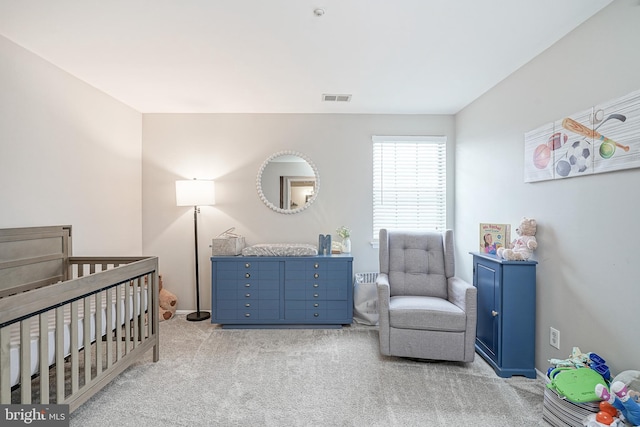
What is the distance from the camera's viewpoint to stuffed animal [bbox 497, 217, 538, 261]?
2211mm

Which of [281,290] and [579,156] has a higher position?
[579,156]

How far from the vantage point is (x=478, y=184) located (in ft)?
10.2

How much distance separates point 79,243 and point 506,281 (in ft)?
11.7

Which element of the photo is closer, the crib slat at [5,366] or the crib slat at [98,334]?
the crib slat at [5,366]

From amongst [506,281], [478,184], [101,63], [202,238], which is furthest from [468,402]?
[101,63]

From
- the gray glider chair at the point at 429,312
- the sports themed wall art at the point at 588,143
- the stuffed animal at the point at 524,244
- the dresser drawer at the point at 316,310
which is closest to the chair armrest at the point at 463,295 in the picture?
the gray glider chair at the point at 429,312

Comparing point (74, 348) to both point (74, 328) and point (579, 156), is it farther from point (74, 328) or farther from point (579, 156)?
point (579, 156)

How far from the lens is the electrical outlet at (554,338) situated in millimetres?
2066

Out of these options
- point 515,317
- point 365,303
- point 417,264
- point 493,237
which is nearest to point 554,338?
point 515,317

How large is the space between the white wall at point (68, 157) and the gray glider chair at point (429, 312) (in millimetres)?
2729

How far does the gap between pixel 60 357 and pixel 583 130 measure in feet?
10.6

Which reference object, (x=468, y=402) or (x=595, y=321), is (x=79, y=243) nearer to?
(x=468, y=402)

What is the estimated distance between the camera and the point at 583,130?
1858 millimetres

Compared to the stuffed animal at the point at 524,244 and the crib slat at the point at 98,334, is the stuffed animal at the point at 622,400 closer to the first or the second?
the stuffed animal at the point at 524,244
